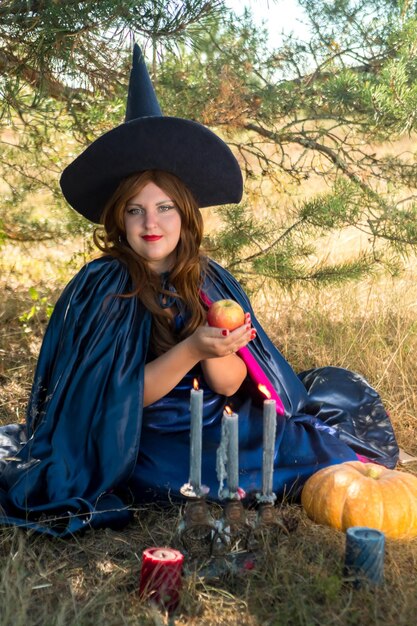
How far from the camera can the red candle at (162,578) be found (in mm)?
2271

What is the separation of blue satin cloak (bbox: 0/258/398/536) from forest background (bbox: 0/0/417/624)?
0.49ft

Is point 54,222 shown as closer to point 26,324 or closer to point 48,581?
point 26,324

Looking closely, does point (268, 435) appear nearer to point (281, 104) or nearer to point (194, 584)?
point (194, 584)

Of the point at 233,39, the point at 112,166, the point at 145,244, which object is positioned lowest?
the point at 145,244

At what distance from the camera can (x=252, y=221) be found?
14.6 feet

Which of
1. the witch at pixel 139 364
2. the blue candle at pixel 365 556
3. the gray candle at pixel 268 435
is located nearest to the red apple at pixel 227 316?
the witch at pixel 139 364

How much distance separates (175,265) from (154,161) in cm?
41

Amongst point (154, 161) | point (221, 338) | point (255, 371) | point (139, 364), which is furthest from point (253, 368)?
point (154, 161)

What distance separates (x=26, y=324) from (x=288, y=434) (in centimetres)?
221

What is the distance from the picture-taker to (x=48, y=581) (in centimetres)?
250

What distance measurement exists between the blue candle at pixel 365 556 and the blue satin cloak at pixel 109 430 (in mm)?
685

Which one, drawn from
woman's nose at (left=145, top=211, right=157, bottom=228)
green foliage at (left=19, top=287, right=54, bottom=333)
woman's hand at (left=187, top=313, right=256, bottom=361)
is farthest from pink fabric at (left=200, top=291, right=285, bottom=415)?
green foliage at (left=19, top=287, right=54, bottom=333)

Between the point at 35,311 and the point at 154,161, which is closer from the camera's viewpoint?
the point at 154,161

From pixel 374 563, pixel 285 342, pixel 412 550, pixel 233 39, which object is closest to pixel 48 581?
pixel 374 563
